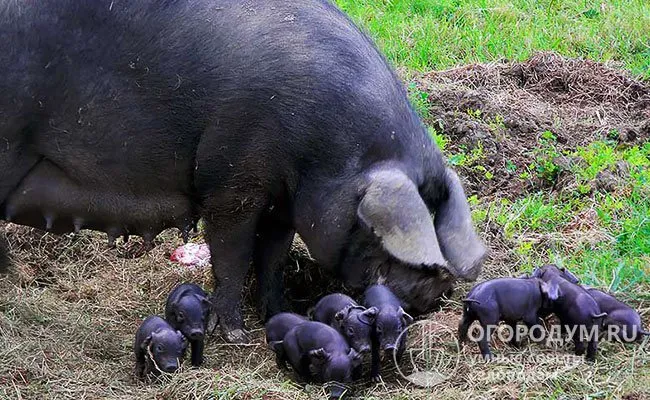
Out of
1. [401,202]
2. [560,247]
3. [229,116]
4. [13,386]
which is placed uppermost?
[229,116]

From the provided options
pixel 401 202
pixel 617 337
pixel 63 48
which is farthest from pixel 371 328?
pixel 63 48

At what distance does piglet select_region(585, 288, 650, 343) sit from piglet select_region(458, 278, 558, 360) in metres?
0.27

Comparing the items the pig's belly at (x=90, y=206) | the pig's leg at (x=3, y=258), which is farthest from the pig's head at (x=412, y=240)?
the pig's leg at (x=3, y=258)

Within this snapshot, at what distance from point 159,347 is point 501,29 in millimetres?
5798

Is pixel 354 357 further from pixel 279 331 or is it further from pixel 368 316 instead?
pixel 279 331


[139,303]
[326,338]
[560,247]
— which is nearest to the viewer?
[326,338]

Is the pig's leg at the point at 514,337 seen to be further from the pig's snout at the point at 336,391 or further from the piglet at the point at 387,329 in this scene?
the pig's snout at the point at 336,391

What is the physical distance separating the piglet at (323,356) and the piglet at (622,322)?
1.17 meters

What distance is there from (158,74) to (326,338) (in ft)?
4.72

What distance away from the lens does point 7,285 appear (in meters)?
6.04

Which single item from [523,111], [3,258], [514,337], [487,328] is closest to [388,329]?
[487,328]

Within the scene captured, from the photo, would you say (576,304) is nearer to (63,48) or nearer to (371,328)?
(371,328)

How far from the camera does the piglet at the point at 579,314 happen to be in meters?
5.00

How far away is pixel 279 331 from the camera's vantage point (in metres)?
5.15
